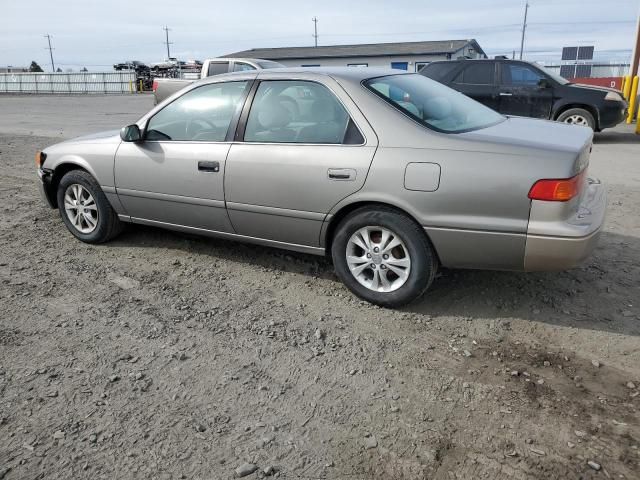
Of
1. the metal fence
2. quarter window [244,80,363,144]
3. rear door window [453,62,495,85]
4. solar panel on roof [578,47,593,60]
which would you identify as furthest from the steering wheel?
solar panel on roof [578,47,593,60]

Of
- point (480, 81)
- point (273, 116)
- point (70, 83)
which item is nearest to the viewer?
point (273, 116)

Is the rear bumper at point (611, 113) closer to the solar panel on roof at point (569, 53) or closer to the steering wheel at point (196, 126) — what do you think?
the steering wheel at point (196, 126)

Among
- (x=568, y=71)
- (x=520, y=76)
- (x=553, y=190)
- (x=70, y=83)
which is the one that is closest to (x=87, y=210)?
(x=553, y=190)

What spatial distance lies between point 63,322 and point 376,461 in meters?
2.33

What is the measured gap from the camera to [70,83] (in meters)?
42.2

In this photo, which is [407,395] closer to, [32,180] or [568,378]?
[568,378]

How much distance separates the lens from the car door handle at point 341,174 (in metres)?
3.60

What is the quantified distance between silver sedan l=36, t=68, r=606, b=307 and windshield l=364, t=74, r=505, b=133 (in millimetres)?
16

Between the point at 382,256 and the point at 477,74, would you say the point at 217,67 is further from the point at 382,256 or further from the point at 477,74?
the point at 382,256

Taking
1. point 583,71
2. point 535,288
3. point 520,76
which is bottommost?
point 535,288

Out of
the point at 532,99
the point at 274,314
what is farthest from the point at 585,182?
the point at 532,99

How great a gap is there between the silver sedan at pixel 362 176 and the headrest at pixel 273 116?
11 millimetres

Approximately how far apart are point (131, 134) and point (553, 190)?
325 cm

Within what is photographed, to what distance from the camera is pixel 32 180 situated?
7746 millimetres
